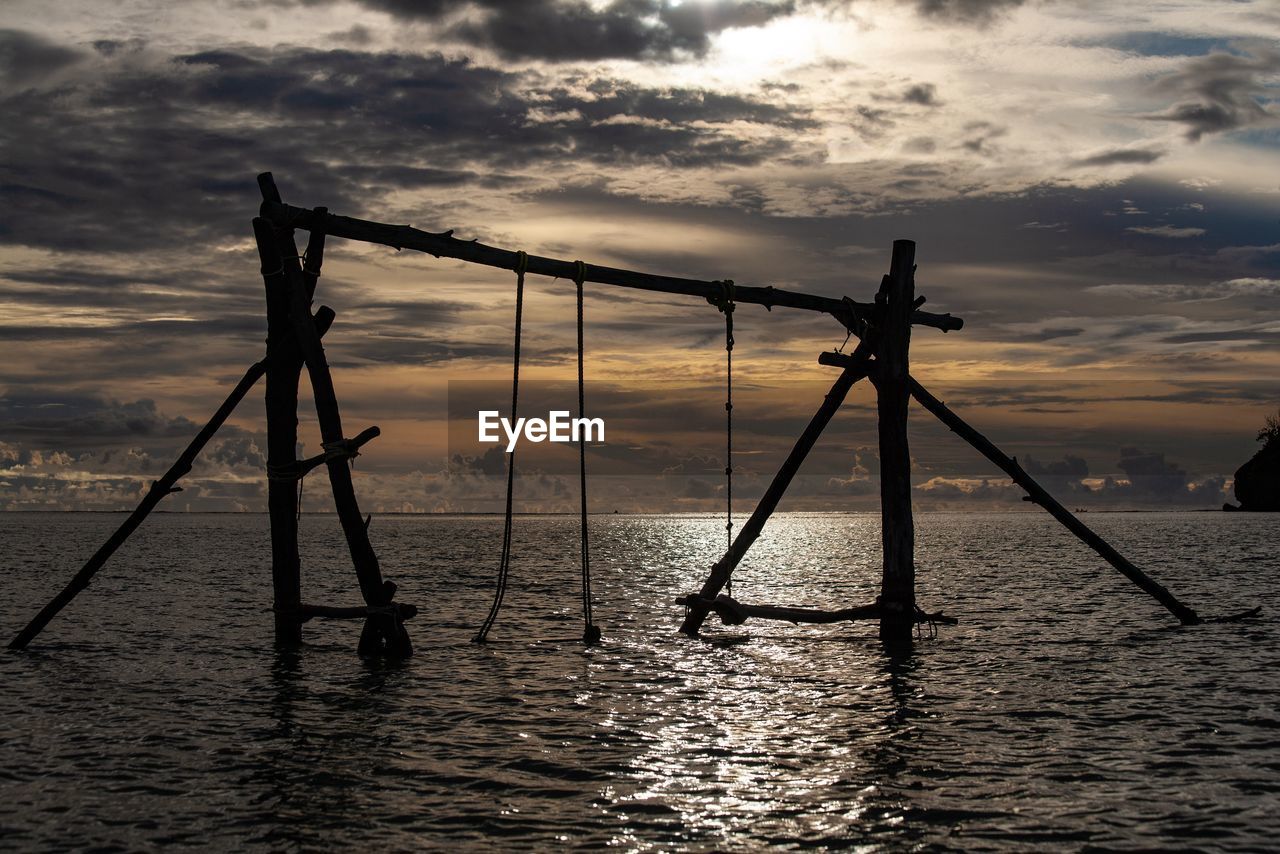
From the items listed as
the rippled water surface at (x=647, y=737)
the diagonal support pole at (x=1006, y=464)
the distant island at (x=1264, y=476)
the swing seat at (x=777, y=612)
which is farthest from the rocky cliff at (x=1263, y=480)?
the swing seat at (x=777, y=612)

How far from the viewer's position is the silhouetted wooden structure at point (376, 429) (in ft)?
52.1

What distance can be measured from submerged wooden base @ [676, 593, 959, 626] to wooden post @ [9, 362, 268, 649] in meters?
8.17

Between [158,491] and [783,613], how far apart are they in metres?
10.5

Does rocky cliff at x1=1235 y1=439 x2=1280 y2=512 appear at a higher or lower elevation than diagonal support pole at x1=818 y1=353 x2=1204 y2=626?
lower

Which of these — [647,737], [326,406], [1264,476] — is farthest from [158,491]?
[1264,476]

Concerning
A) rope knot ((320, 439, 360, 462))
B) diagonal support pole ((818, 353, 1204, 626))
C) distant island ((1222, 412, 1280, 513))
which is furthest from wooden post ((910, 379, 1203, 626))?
distant island ((1222, 412, 1280, 513))

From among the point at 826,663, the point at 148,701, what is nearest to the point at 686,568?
the point at 826,663

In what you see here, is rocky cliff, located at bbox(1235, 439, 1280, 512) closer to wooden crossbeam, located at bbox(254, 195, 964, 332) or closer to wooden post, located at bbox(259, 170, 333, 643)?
wooden crossbeam, located at bbox(254, 195, 964, 332)

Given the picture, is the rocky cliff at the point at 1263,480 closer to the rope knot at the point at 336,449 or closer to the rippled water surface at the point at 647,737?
the rippled water surface at the point at 647,737

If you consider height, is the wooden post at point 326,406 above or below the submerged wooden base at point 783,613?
above

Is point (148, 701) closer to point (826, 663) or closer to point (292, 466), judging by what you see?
point (292, 466)

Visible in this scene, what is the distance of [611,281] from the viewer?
693 inches

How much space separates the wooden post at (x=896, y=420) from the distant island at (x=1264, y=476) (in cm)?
13971

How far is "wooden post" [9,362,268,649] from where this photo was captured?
54.9ft
